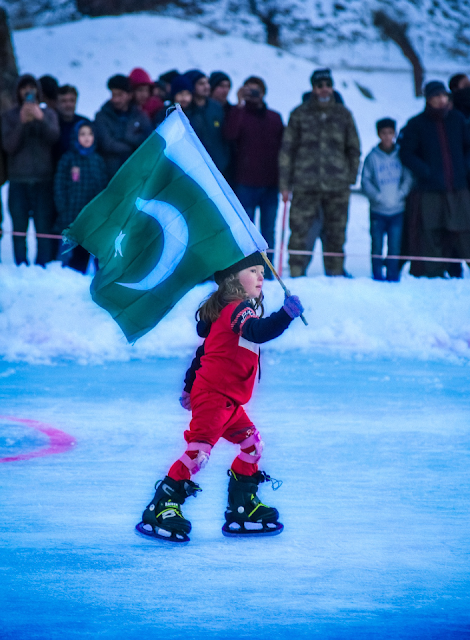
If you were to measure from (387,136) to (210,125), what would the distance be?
1723mm

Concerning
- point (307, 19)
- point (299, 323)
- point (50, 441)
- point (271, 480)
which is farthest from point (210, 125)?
point (307, 19)

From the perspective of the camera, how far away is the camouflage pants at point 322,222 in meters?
8.09

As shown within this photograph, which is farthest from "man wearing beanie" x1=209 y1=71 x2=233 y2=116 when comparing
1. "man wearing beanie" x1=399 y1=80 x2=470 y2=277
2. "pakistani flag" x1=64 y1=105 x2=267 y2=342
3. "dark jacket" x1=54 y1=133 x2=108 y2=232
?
"pakistani flag" x1=64 y1=105 x2=267 y2=342

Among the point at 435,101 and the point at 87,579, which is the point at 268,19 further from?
the point at 87,579

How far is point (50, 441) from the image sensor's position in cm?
420

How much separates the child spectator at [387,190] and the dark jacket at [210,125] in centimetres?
144

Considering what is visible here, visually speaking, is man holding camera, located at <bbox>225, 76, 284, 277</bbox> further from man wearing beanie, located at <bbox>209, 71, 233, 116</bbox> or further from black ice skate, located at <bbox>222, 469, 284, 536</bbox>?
black ice skate, located at <bbox>222, 469, 284, 536</bbox>

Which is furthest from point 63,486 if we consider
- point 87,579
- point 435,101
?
point 435,101

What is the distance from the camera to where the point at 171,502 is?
312 centimetres

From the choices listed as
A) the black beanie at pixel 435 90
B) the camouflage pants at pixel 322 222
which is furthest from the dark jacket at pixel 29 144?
the black beanie at pixel 435 90

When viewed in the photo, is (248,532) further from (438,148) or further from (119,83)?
(119,83)

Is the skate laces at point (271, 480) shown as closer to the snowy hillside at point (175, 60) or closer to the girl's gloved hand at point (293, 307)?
the girl's gloved hand at point (293, 307)

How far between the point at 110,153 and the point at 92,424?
420 centimetres

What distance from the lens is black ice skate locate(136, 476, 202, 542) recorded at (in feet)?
9.89
